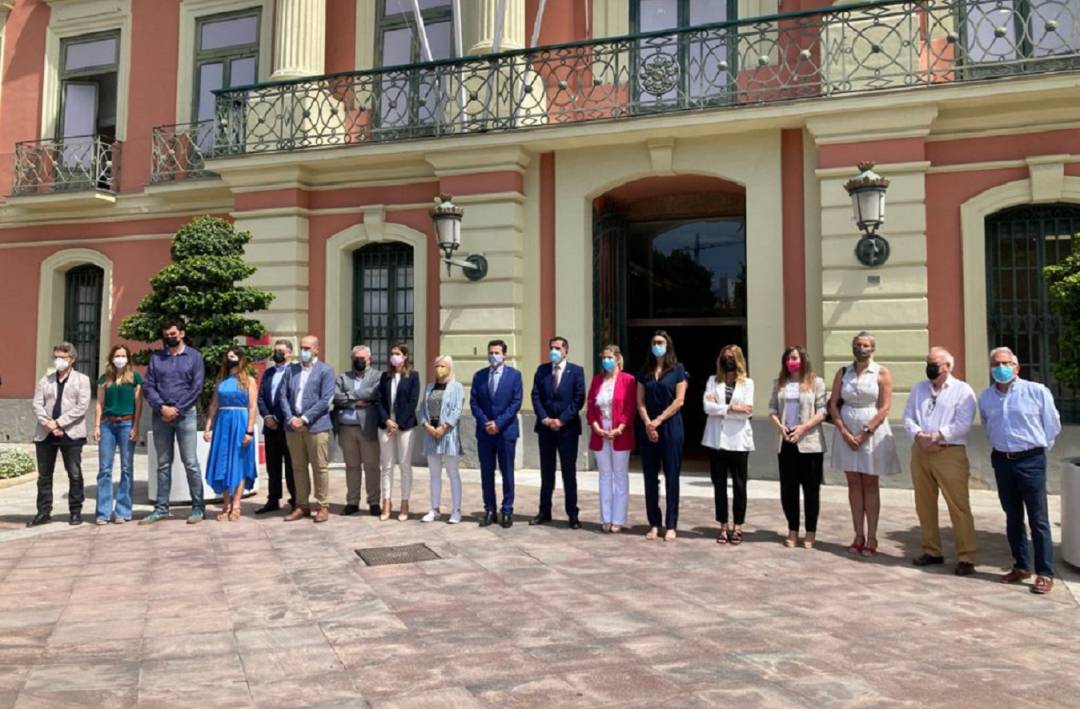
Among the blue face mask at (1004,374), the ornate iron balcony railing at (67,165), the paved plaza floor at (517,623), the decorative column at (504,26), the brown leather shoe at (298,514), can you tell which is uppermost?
the decorative column at (504,26)

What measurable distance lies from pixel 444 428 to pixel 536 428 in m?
0.86

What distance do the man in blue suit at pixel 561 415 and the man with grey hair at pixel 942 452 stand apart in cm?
275

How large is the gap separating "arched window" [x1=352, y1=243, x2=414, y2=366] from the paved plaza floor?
5.80 metres

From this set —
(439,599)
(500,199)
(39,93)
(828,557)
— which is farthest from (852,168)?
(39,93)

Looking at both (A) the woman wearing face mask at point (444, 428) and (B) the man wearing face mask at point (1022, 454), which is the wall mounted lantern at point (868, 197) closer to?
(B) the man wearing face mask at point (1022, 454)

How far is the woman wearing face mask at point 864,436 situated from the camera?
6180 millimetres

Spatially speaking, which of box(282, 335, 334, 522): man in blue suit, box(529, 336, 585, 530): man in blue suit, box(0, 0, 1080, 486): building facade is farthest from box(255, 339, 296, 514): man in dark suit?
box(0, 0, 1080, 486): building facade

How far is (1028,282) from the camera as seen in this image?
31.9 ft

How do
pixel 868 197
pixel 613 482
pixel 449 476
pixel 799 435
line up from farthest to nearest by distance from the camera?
pixel 868 197, pixel 449 476, pixel 613 482, pixel 799 435

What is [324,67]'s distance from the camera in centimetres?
1313

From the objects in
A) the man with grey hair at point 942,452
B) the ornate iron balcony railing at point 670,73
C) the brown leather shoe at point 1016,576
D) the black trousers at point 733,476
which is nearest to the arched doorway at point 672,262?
the ornate iron balcony railing at point 670,73

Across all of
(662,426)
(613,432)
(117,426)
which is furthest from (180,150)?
(662,426)

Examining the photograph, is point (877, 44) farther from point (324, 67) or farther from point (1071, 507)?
point (324, 67)

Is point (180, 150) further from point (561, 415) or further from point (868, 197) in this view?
point (868, 197)
